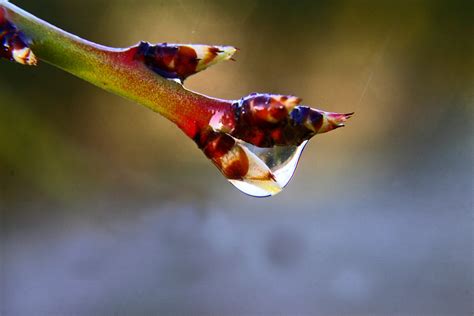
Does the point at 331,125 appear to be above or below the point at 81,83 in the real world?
below

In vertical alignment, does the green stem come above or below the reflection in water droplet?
above

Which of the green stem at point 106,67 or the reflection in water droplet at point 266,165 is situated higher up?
the green stem at point 106,67

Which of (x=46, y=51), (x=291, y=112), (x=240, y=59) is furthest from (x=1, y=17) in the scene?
(x=240, y=59)

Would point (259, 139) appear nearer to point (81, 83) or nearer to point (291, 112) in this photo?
point (291, 112)

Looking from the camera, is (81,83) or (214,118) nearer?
(214,118)
